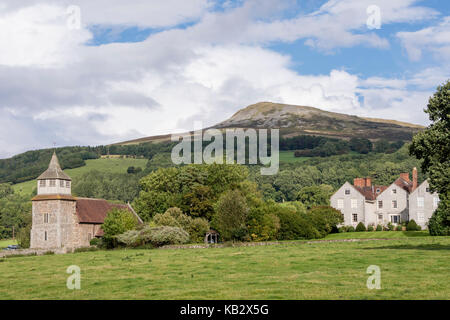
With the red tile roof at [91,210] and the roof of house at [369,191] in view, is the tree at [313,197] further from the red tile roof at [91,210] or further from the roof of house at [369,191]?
the red tile roof at [91,210]

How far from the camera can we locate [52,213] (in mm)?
70500

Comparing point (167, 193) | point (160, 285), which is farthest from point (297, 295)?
point (167, 193)

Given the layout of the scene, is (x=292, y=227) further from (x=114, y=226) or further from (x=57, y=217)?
(x=57, y=217)

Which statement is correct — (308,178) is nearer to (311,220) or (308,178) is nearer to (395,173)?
(395,173)

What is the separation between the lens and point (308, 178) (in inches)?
5871

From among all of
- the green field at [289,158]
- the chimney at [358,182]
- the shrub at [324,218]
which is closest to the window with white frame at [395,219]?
the chimney at [358,182]

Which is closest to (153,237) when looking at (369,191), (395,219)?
(395,219)

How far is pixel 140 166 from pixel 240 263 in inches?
6357

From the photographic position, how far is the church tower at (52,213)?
7000 cm

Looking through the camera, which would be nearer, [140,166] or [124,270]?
[124,270]

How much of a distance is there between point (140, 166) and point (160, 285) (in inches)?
6649
